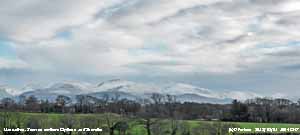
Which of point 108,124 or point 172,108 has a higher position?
point 172,108

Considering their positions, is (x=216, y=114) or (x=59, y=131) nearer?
(x=59, y=131)

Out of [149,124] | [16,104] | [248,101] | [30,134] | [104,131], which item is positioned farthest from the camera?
[248,101]

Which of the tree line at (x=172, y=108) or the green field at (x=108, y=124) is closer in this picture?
the green field at (x=108, y=124)

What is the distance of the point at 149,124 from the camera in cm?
11312

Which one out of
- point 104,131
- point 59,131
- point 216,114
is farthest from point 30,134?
point 216,114

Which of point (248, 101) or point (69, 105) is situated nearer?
point (69, 105)

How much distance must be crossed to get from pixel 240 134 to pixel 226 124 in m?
6.22

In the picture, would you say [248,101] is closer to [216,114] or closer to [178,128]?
[216,114]

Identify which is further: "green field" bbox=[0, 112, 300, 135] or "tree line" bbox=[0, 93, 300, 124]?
"tree line" bbox=[0, 93, 300, 124]

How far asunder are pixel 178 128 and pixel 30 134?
116 feet

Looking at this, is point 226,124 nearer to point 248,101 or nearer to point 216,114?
point 216,114

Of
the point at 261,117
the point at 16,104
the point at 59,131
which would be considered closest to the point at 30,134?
the point at 59,131

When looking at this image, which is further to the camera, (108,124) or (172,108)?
(172,108)

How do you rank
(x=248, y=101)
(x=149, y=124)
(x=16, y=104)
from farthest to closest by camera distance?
1. (x=248, y=101)
2. (x=16, y=104)
3. (x=149, y=124)
